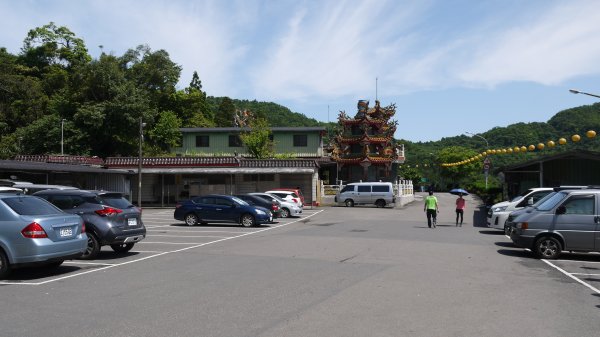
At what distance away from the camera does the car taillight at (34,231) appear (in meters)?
9.73

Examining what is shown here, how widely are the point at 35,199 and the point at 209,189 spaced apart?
3259 centimetres

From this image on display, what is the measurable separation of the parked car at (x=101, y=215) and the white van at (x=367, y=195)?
100ft

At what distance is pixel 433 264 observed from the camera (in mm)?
12320

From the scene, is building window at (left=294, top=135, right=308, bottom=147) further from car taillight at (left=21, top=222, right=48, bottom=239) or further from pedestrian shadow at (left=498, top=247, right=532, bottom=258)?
car taillight at (left=21, top=222, right=48, bottom=239)

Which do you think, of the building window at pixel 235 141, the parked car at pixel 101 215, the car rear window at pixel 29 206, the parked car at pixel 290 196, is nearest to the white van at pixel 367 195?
the parked car at pixel 290 196

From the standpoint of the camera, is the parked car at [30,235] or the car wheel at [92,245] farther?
the car wheel at [92,245]

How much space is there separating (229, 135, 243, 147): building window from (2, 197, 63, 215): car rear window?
45.3 m

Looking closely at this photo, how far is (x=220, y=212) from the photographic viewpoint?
78.5 feet

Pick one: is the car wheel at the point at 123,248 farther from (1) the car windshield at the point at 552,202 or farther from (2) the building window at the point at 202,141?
(2) the building window at the point at 202,141

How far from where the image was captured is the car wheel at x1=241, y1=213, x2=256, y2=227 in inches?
934

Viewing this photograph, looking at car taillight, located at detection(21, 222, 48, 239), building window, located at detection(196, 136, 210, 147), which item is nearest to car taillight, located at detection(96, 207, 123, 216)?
car taillight, located at detection(21, 222, 48, 239)

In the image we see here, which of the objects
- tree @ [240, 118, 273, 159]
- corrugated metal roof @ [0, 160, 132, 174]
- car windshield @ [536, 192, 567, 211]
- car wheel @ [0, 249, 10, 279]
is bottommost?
car wheel @ [0, 249, 10, 279]

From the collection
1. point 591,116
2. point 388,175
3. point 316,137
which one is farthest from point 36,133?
point 591,116

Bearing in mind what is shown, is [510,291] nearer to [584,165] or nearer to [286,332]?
[286,332]
